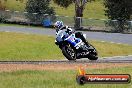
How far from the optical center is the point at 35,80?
40.5 ft

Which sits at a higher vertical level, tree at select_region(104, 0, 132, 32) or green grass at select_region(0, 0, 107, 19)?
tree at select_region(104, 0, 132, 32)

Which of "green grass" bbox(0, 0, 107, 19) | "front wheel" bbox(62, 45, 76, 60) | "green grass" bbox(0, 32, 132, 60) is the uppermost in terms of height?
"front wheel" bbox(62, 45, 76, 60)

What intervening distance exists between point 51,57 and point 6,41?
237 inches

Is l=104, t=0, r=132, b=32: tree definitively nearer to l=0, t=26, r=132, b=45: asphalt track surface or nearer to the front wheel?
l=0, t=26, r=132, b=45: asphalt track surface

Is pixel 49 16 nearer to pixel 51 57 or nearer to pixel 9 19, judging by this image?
pixel 9 19

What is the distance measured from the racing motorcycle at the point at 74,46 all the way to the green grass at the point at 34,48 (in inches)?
474

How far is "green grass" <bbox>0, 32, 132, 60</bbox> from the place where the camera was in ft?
101

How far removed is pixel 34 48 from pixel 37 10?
810 inches

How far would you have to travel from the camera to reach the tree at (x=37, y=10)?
50.7 meters

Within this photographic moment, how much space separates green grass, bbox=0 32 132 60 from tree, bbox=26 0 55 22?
37.3 ft

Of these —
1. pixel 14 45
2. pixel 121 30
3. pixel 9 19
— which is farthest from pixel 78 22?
pixel 14 45

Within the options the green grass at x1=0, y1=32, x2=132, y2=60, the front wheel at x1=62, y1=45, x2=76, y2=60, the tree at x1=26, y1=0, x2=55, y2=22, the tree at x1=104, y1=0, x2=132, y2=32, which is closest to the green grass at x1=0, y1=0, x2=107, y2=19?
the tree at x1=26, y1=0, x2=55, y2=22

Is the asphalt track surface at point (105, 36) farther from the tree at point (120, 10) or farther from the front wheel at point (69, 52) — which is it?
the front wheel at point (69, 52)

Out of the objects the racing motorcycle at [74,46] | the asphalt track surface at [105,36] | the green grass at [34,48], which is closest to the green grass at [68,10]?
the asphalt track surface at [105,36]
